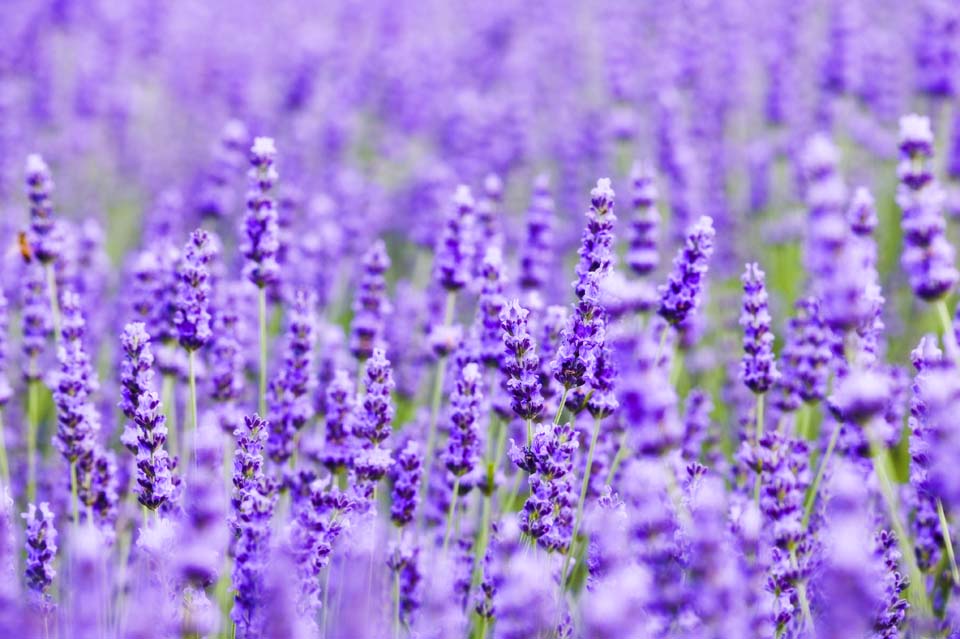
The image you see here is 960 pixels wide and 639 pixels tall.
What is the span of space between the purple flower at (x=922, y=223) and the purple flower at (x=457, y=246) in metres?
1.51

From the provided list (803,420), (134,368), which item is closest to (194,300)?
(134,368)

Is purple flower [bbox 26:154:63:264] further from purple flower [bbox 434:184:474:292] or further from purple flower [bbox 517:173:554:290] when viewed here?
purple flower [bbox 517:173:554:290]

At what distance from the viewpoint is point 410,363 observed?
495cm

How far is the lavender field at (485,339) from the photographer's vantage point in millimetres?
2295

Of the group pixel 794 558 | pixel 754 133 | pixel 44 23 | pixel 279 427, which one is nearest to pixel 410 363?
pixel 279 427

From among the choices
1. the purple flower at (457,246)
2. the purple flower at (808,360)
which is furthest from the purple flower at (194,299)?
the purple flower at (808,360)

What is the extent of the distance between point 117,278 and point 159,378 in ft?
5.45

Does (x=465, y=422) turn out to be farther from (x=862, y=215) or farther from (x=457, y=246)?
(x=862, y=215)

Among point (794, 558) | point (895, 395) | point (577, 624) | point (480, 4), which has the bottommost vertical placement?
point (577, 624)

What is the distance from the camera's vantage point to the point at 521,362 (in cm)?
274

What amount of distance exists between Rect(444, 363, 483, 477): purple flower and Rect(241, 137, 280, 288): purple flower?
78 centimetres

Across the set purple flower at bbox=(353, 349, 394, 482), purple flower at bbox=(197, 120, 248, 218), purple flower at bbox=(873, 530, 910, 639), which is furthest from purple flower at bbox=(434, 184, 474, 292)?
purple flower at bbox=(197, 120, 248, 218)

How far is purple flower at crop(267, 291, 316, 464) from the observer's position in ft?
10.8

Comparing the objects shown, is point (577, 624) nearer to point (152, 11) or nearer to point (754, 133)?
point (754, 133)
